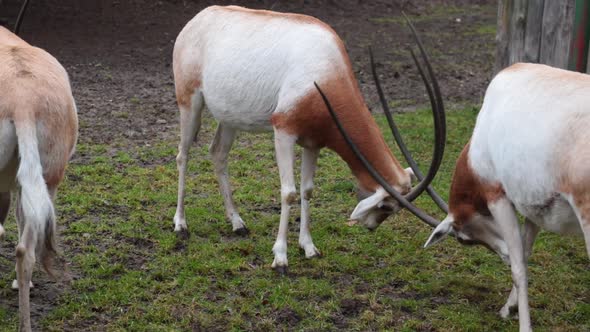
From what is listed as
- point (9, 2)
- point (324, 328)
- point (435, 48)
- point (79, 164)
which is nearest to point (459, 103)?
point (435, 48)

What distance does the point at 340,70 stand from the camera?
19.6 ft

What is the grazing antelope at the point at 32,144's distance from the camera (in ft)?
14.5

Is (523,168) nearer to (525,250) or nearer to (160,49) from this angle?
(525,250)

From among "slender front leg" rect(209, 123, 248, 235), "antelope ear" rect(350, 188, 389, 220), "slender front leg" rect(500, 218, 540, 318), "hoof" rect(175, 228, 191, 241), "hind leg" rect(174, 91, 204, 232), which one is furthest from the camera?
"slender front leg" rect(209, 123, 248, 235)

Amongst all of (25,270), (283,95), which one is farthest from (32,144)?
(283,95)

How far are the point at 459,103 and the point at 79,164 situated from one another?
5123mm

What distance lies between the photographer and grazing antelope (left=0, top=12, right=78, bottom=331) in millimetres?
4430

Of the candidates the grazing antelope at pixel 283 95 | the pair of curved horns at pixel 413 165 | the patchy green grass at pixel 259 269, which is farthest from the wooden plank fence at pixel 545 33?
the pair of curved horns at pixel 413 165

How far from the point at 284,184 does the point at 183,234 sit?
1.02 meters

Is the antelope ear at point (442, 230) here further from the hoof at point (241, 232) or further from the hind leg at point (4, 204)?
the hind leg at point (4, 204)

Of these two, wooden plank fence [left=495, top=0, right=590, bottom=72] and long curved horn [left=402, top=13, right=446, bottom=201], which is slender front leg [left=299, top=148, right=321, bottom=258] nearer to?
long curved horn [left=402, top=13, right=446, bottom=201]

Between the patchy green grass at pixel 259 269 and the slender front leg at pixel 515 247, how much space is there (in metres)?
0.41

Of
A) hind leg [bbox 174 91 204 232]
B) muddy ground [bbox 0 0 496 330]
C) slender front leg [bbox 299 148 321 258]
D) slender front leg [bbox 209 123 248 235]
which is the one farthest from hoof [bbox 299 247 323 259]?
muddy ground [bbox 0 0 496 330]

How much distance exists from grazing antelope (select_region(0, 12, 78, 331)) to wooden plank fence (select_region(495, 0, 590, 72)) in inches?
205
